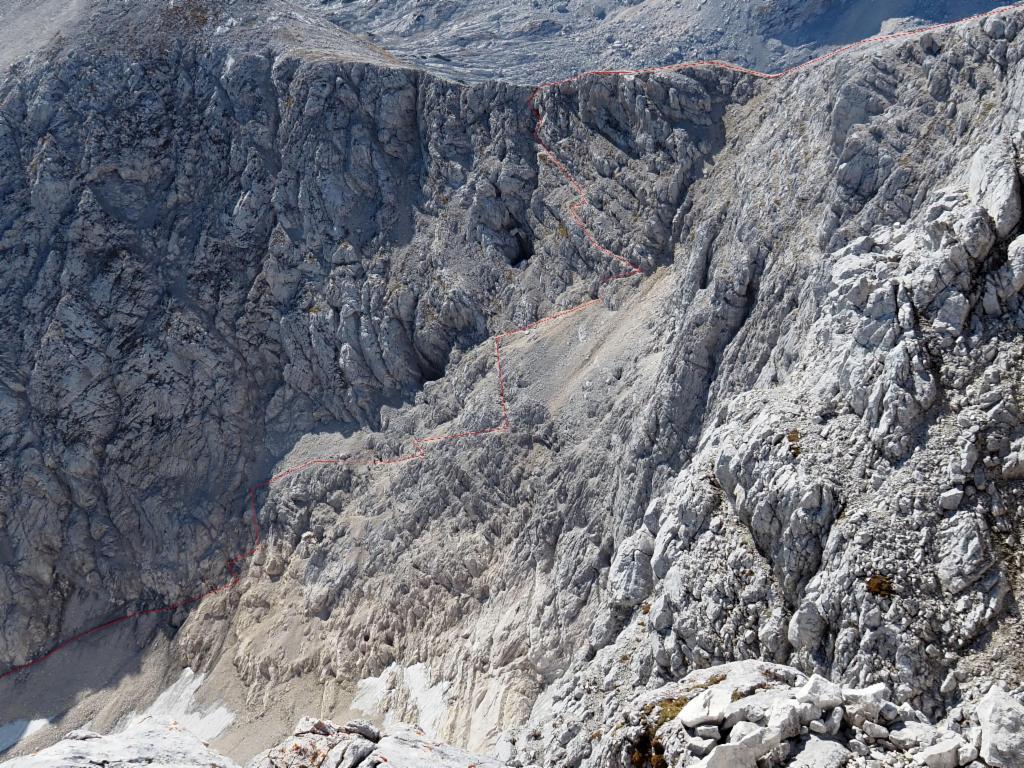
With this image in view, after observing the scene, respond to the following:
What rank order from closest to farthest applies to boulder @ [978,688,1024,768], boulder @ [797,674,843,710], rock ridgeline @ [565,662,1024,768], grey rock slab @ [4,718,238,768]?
boulder @ [978,688,1024,768]
rock ridgeline @ [565,662,1024,768]
boulder @ [797,674,843,710]
grey rock slab @ [4,718,238,768]

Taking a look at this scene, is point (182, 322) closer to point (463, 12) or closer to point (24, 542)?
point (24, 542)

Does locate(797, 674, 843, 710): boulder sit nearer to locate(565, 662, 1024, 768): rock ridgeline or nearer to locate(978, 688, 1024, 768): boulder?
locate(565, 662, 1024, 768): rock ridgeline

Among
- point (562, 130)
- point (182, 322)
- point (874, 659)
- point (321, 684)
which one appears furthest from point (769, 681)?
point (182, 322)

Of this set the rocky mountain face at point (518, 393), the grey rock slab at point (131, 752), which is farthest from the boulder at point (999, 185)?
the grey rock slab at point (131, 752)

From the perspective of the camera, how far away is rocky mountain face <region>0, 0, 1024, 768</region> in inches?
727

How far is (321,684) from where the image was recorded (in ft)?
140

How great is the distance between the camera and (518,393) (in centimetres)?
4328

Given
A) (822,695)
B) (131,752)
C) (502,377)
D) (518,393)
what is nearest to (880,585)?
(822,695)

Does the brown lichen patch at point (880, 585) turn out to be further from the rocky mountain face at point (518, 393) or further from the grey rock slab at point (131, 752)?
the grey rock slab at point (131, 752)

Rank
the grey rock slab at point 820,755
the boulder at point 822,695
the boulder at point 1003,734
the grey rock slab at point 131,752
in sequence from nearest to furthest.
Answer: the boulder at point 1003,734 < the grey rock slab at point 820,755 < the boulder at point 822,695 < the grey rock slab at point 131,752

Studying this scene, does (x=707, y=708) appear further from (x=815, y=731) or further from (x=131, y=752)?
(x=131, y=752)

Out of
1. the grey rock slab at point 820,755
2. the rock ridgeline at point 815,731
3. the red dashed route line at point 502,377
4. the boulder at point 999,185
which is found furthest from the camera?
the red dashed route line at point 502,377

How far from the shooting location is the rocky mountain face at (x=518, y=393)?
18.5 meters

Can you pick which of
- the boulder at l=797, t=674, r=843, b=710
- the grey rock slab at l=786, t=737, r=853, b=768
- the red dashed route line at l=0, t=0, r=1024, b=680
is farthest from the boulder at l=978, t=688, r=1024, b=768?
the red dashed route line at l=0, t=0, r=1024, b=680
